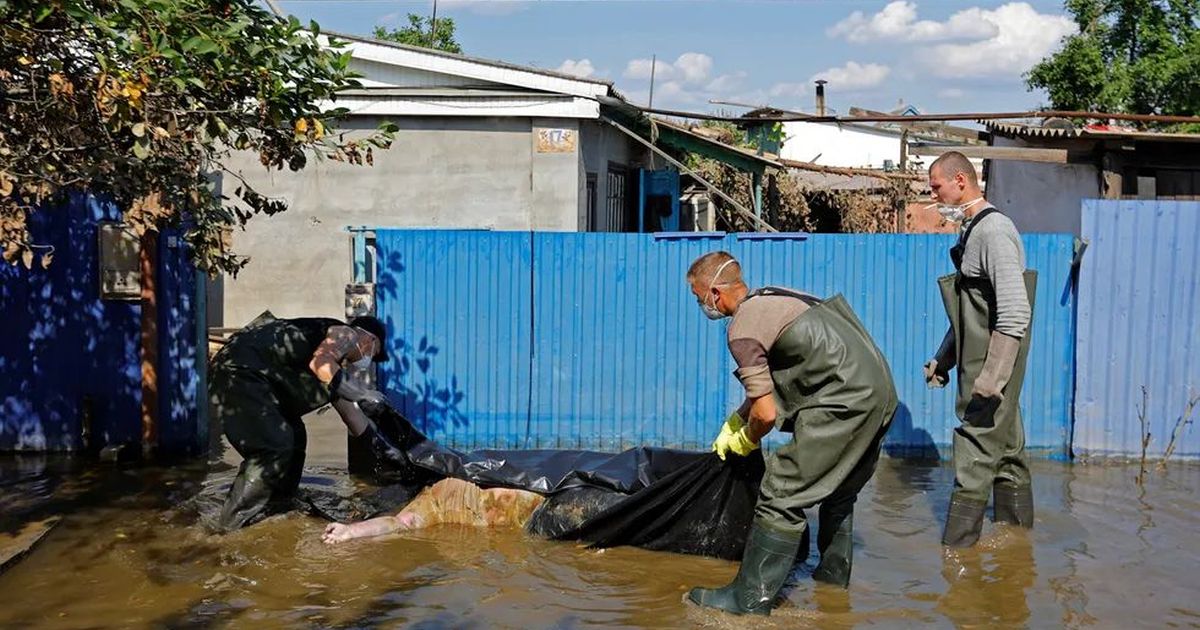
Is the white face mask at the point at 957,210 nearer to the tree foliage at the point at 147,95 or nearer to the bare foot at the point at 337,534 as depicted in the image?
the tree foliage at the point at 147,95

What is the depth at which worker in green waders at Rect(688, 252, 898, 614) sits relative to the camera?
5059mm

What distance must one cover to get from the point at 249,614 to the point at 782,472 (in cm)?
254

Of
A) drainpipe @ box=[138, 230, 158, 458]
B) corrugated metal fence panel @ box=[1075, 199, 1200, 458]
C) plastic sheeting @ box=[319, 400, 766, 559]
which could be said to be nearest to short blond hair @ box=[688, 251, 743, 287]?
plastic sheeting @ box=[319, 400, 766, 559]

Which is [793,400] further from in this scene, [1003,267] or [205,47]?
[205,47]

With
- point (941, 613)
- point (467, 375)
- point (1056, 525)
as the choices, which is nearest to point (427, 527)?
point (467, 375)

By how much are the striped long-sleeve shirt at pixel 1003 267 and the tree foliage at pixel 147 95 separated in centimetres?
324

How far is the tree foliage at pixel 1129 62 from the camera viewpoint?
2381cm

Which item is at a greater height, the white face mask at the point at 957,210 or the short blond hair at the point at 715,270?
the white face mask at the point at 957,210

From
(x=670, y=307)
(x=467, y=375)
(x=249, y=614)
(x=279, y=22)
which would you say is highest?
(x=279, y=22)

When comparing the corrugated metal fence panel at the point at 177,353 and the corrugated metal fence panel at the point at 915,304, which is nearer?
the corrugated metal fence panel at the point at 177,353

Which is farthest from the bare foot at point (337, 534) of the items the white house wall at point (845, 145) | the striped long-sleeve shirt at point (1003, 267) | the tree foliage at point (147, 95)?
the white house wall at point (845, 145)

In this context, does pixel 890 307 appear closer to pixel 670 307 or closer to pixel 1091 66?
pixel 670 307

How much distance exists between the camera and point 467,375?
873cm

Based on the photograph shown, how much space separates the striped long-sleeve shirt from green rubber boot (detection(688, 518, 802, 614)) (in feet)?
5.62
